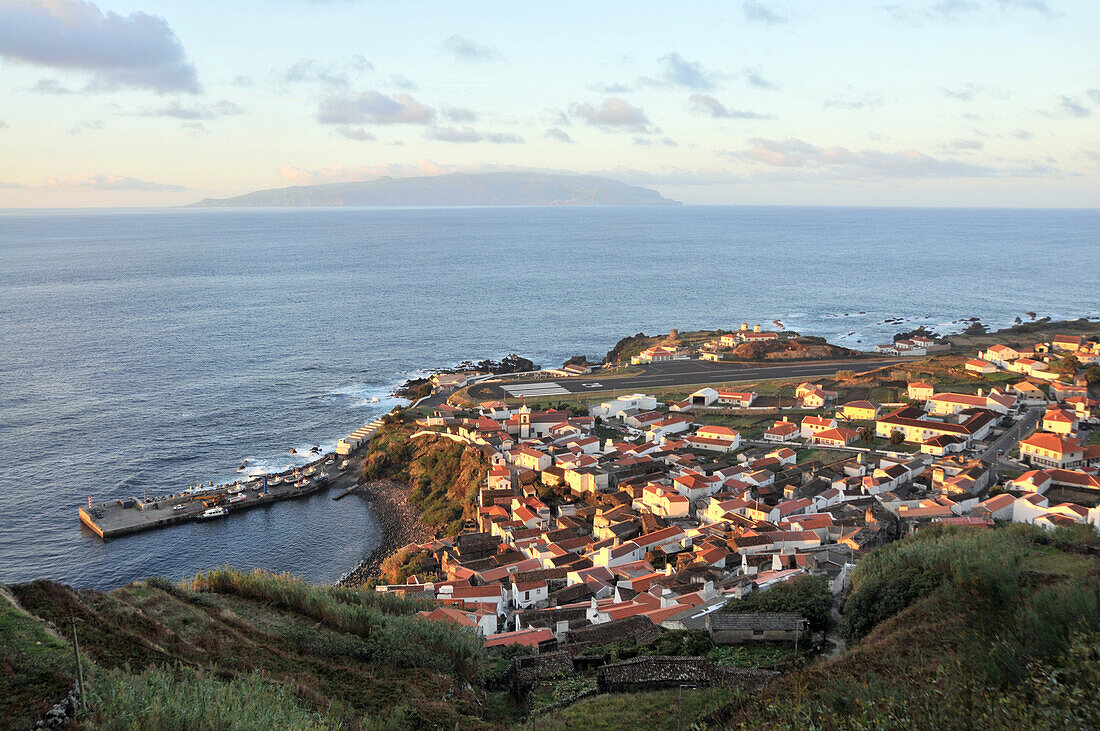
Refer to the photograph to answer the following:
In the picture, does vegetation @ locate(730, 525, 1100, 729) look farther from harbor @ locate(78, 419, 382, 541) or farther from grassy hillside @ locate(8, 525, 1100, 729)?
harbor @ locate(78, 419, 382, 541)

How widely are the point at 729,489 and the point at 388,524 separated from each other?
1331cm

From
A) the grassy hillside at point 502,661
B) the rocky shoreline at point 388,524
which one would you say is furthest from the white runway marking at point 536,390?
the grassy hillside at point 502,661

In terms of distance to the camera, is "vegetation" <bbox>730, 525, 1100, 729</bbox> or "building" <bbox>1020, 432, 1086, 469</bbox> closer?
"vegetation" <bbox>730, 525, 1100, 729</bbox>

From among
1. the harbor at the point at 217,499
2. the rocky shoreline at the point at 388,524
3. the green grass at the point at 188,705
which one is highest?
the green grass at the point at 188,705

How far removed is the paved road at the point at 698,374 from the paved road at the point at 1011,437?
11.4 metres

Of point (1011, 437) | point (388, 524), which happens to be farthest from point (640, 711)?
point (1011, 437)

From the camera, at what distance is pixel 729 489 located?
26.0 metres

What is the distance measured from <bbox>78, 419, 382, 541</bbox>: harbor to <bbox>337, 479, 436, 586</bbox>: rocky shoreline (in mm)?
1313

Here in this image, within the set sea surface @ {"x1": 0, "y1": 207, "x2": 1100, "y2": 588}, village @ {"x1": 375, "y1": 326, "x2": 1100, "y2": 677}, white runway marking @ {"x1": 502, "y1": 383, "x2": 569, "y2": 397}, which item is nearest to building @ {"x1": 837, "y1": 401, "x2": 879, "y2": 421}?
village @ {"x1": 375, "y1": 326, "x2": 1100, "y2": 677}

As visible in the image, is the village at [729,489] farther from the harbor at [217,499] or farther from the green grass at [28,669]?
the green grass at [28,669]

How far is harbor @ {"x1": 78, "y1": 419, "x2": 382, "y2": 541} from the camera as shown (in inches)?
1074

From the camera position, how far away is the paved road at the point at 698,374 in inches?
1674

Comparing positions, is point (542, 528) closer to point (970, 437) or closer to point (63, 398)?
point (970, 437)

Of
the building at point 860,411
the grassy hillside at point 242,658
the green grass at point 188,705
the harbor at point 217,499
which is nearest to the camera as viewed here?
the green grass at point 188,705
